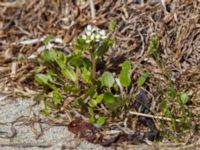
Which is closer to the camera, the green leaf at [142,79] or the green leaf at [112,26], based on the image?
the green leaf at [142,79]

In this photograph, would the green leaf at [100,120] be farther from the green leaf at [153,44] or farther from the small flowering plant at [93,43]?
the green leaf at [153,44]

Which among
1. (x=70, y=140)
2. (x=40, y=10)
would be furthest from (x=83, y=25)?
(x=70, y=140)

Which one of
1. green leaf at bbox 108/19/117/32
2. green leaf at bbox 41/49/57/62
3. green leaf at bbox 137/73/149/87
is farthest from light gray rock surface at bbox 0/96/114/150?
green leaf at bbox 108/19/117/32

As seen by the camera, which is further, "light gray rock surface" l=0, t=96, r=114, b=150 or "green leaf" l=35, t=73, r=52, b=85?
"green leaf" l=35, t=73, r=52, b=85

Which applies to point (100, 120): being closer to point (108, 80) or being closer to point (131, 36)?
point (108, 80)

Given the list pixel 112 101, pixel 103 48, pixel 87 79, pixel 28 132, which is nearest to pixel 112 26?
pixel 103 48

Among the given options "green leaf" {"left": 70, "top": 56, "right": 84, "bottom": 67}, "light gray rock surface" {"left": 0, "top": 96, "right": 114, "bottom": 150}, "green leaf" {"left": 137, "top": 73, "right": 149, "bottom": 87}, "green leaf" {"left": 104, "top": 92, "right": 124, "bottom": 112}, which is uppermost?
"green leaf" {"left": 70, "top": 56, "right": 84, "bottom": 67}

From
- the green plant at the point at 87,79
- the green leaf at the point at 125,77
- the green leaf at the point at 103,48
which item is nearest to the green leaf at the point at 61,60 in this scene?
the green plant at the point at 87,79

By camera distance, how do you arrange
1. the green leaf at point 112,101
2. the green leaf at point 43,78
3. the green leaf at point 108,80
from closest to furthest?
1. the green leaf at point 112,101
2. the green leaf at point 108,80
3. the green leaf at point 43,78

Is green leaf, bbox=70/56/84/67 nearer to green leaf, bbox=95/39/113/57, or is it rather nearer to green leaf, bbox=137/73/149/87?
green leaf, bbox=95/39/113/57

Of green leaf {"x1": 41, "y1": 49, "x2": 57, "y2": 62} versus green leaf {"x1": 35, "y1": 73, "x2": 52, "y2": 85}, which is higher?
green leaf {"x1": 41, "y1": 49, "x2": 57, "y2": 62}

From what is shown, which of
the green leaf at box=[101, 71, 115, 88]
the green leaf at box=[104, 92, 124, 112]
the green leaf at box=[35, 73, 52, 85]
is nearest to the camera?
the green leaf at box=[104, 92, 124, 112]
